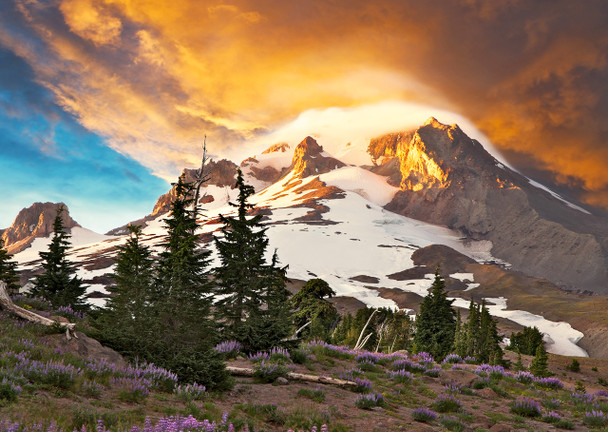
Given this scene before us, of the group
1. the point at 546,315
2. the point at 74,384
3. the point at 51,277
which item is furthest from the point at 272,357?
the point at 546,315

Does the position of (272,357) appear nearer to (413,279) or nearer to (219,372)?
(219,372)

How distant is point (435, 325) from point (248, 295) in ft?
79.0

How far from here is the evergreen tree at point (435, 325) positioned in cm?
3522

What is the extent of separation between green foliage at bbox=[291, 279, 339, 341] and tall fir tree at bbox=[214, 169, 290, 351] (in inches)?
686

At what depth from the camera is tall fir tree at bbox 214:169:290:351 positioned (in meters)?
16.1

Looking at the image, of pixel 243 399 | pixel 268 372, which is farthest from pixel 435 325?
pixel 243 399

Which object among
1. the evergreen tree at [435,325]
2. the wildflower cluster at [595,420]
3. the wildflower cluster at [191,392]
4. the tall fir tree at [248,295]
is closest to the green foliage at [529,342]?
the evergreen tree at [435,325]

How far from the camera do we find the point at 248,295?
17906 millimetres

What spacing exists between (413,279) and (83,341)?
527 ft

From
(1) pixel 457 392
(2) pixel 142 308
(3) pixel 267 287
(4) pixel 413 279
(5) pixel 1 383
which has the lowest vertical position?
(1) pixel 457 392

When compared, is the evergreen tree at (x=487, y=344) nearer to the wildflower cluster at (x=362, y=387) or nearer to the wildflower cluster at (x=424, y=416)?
the wildflower cluster at (x=362, y=387)

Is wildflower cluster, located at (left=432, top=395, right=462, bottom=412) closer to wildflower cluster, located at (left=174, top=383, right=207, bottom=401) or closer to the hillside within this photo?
the hillside

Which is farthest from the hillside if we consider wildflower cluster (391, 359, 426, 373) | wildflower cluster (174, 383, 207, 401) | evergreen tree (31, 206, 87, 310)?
evergreen tree (31, 206, 87, 310)

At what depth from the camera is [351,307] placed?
113 metres
